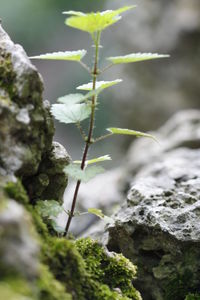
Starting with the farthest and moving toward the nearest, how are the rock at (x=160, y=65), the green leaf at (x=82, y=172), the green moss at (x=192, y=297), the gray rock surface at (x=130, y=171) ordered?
the rock at (x=160, y=65), the gray rock surface at (x=130, y=171), the green moss at (x=192, y=297), the green leaf at (x=82, y=172)

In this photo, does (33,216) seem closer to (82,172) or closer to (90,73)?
(82,172)

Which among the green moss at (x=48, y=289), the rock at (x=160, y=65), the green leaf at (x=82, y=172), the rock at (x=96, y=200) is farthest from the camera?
the rock at (x=160, y=65)

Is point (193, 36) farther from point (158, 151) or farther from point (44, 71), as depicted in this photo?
point (44, 71)

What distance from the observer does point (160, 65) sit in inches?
263

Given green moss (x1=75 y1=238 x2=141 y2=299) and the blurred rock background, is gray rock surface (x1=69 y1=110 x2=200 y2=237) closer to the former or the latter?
green moss (x1=75 y1=238 x2=141 y2=299)

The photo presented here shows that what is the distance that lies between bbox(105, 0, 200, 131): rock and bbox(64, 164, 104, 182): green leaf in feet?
18.1

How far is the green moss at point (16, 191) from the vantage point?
3.91ft

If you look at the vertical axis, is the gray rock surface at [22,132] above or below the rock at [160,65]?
below

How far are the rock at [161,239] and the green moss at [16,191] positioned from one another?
733 mm

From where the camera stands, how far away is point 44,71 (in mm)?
12242

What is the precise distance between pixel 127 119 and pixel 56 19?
4969 millimetres

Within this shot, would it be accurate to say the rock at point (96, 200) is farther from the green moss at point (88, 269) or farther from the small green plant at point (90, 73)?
the small green plant at point (90, 73)

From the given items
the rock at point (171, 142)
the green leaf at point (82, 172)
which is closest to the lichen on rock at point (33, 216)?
the green leaf at point (82, 172)

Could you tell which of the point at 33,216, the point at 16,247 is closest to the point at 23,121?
the point at 33,216
